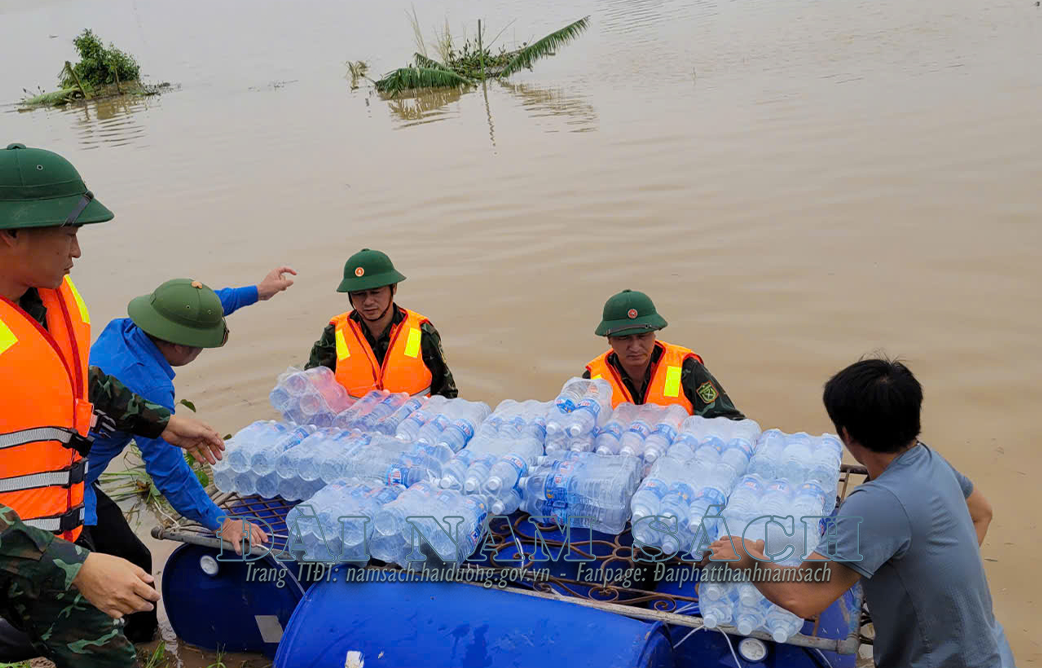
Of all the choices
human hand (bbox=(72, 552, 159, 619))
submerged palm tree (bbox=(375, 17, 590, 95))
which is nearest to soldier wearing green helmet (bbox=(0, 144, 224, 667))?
human hand (bbox=(72, 552, 159, 619))

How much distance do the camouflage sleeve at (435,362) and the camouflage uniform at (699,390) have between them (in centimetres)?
133

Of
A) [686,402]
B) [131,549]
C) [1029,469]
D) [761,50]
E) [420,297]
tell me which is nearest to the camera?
[131,549]

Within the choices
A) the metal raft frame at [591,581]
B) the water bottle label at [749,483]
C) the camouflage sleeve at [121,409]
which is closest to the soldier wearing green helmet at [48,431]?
the camouflage sleeve at [121,409]

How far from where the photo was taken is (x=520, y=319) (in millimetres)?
8516

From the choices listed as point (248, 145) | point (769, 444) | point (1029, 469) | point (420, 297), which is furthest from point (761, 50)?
point (769, 444)

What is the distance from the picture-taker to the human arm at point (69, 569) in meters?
2.41

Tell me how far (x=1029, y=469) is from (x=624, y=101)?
13871mm

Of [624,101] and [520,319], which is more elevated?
[624,101]

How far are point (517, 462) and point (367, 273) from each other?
1.92m

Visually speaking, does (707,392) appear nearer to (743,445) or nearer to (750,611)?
(743,445)

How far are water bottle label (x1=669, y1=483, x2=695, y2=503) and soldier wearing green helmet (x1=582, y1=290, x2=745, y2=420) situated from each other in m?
1.14

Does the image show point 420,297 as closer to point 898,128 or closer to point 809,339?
point 809,339

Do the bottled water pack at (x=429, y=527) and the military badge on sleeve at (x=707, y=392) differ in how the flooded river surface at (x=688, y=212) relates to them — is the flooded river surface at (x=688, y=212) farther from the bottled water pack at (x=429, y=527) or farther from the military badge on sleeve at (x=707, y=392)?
the bottled water pack at (x=429, y=527)

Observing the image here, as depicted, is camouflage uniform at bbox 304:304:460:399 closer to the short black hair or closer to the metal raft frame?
the metal raft frame
